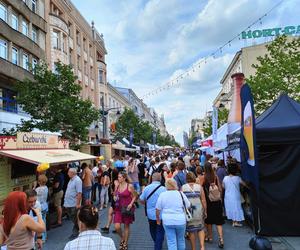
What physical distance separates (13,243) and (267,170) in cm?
599

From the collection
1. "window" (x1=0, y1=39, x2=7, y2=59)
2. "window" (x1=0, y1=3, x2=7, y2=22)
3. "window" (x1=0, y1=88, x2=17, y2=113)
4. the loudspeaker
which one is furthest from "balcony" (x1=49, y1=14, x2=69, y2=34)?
the loudspeaker

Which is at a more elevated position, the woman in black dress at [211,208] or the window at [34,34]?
the window at [34,34]

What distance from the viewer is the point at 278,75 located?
21.5 metres

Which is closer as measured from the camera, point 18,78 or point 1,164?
point 1,164

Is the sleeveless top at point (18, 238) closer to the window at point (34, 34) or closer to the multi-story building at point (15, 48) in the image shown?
the multi-story building at point (15, 48)

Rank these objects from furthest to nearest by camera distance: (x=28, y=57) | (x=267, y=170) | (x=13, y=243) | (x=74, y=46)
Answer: (x=74, y=46) → (x=28, y=57) → (x=267, y=170) → (x=13, y=243)

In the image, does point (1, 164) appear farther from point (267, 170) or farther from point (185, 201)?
point (267, 170)

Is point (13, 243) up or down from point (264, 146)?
down

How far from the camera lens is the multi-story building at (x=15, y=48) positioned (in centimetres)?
2097

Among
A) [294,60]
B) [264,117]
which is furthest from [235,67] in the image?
[264,117]

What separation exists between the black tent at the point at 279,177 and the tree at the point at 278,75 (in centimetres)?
1410

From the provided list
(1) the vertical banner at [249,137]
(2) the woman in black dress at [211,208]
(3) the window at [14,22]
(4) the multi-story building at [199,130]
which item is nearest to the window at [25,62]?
(3) the window at [14,22]

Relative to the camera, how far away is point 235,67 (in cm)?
5397

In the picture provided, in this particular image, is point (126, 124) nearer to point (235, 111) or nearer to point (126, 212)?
point (235, 111)
